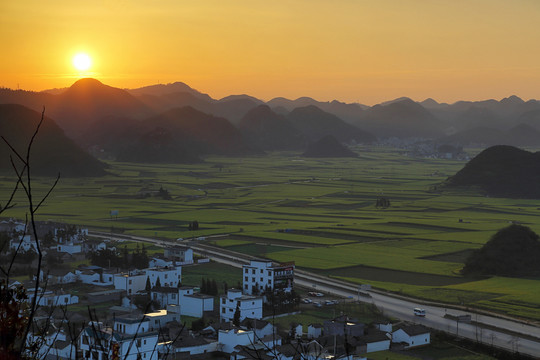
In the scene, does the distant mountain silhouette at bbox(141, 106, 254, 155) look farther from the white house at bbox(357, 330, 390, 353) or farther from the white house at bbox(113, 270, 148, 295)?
the white house at bbox(357, 330, 390, 353)

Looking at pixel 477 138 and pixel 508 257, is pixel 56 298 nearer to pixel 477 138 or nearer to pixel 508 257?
pixel 508 257

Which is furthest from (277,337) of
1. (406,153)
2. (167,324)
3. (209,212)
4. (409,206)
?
(406,153)

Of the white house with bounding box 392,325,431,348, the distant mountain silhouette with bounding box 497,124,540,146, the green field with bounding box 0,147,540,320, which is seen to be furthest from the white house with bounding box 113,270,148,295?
the distant mountain silhouette with bounding box 497,124,540,146

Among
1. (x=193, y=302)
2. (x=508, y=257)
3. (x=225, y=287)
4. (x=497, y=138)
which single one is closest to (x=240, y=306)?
(x=193, y=302)

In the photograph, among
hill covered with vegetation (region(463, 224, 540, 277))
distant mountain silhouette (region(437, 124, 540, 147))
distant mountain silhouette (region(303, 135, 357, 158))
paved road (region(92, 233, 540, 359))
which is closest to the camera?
paved road (region(92, 233, 540, 359))

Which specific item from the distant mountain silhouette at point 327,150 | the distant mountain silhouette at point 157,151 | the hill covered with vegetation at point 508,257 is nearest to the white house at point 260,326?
the hill covered with vegetation at point 508,257

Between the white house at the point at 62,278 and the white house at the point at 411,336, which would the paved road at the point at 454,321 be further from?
the white house at the point at 62,278
